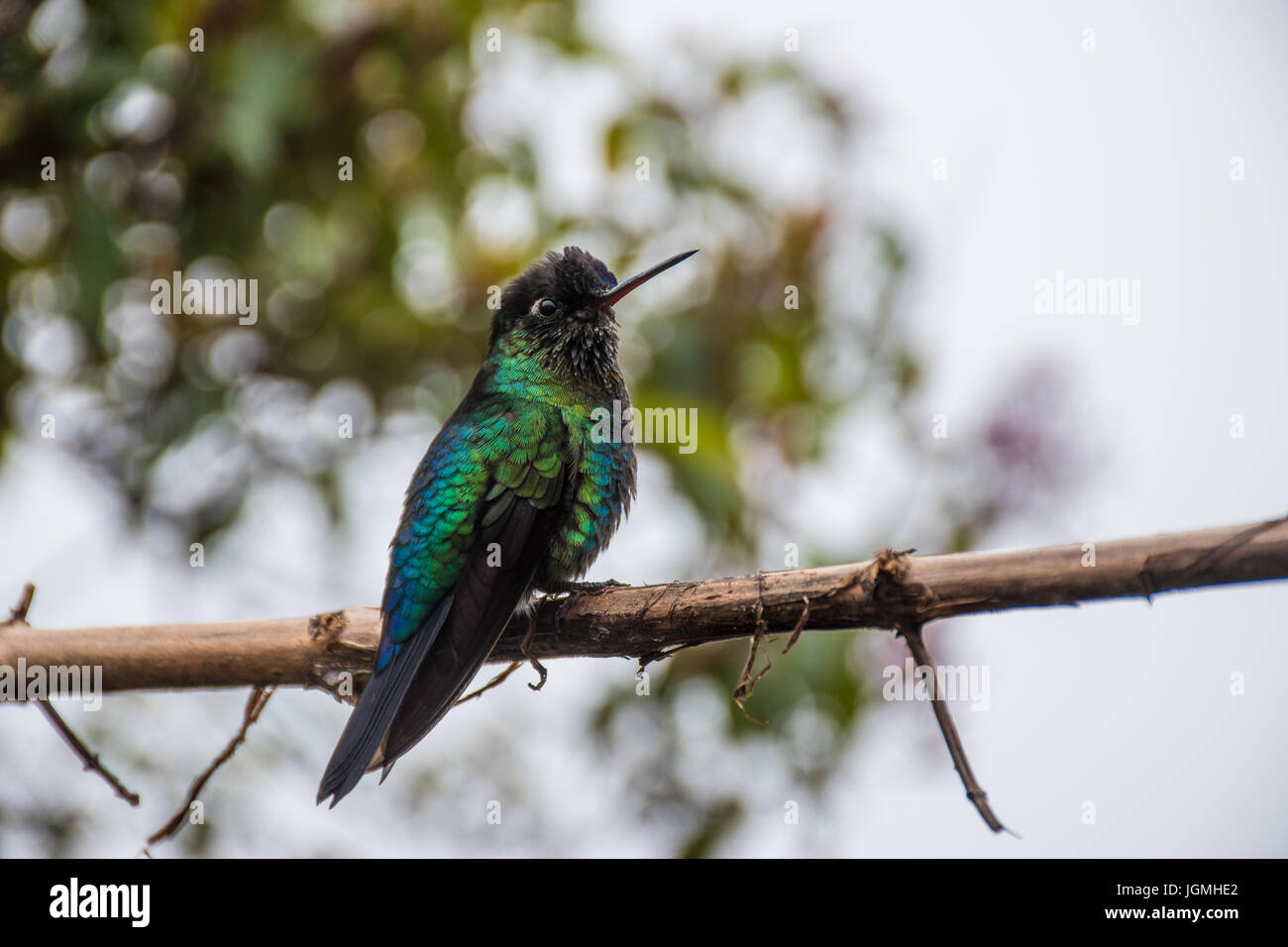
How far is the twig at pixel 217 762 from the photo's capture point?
3027 millimetres

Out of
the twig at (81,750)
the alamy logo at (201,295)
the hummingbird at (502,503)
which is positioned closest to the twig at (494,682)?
the hummingbird at (502,503)

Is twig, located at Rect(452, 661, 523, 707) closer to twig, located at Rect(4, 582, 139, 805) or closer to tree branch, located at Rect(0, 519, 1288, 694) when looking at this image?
tree branch, located at Rect(0, 519, 1288, 694)

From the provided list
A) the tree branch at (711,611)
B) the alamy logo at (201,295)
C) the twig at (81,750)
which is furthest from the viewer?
the alamy logo at (201,295)

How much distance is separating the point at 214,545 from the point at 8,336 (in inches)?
57.2

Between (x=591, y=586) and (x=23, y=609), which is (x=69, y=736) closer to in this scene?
(x=23, y=609)

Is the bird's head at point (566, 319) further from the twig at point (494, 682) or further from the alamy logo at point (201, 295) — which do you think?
the alamy logo at point (201, 295)

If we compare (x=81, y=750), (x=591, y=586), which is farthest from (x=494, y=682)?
(x=81, y=750)

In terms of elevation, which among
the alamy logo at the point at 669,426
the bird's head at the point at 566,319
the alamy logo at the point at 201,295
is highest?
the alamy logo at the point at 201,295

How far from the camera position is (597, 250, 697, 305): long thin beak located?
420 cm

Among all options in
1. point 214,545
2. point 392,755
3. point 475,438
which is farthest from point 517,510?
point 214,545

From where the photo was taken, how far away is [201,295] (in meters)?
5.98

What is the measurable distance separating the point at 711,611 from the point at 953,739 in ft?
2.16

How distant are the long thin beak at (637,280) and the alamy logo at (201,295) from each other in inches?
93.7

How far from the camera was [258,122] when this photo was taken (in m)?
4.79
